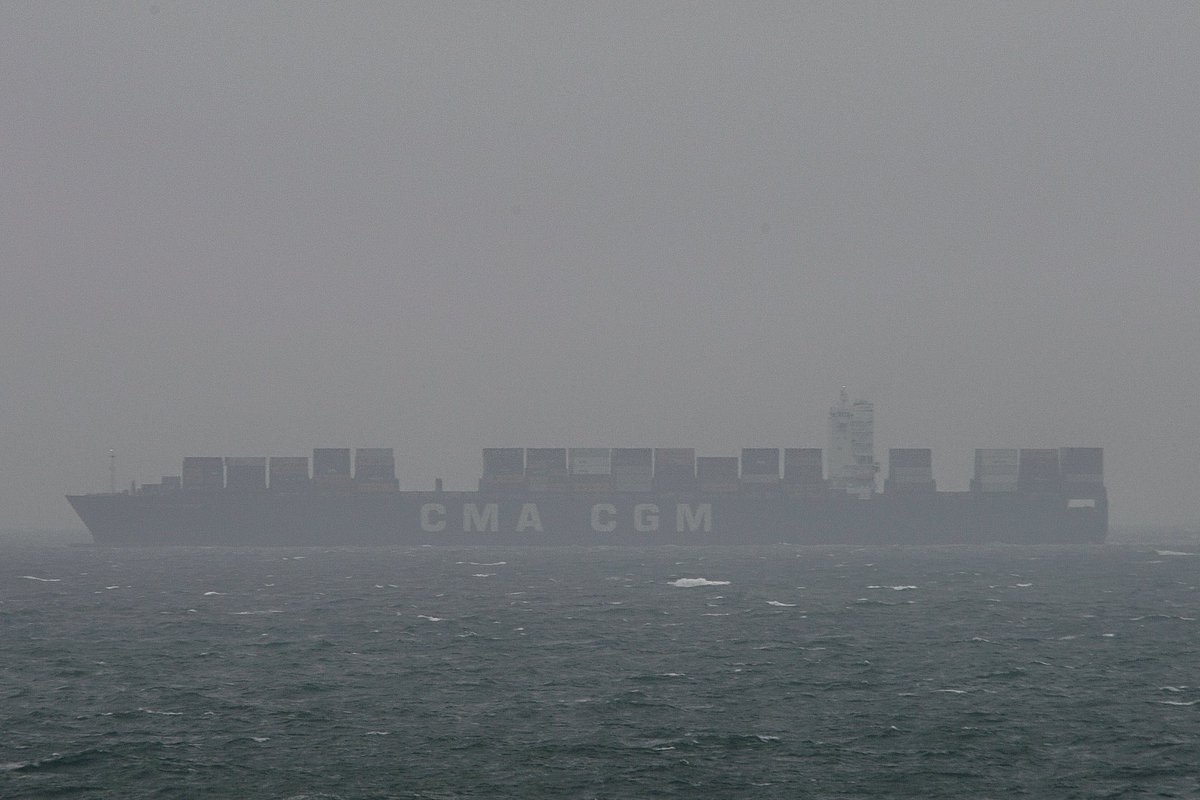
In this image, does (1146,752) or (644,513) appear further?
(644,513)

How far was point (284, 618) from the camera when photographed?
162 feet

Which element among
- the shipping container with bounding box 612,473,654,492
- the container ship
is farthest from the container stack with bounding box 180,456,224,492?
the shipping container with bounding box 612,473,654,492

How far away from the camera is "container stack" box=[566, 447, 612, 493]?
127562mm

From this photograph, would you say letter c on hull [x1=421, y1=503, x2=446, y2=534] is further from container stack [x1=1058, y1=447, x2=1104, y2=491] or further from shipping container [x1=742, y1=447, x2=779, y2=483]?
container stack [x1=1058, y1=447, x2=1104, y2=491]

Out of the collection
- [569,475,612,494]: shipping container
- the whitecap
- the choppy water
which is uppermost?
[569,475,612,494]: shipping container

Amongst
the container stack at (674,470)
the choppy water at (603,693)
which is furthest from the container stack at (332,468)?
the choppy water at (603,693)

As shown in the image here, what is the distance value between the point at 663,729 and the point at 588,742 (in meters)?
2.10

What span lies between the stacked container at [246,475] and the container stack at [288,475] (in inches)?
42.8

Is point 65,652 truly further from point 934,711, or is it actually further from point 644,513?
point 644,513

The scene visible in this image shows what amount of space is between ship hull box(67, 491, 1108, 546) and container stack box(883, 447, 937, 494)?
6.02ft

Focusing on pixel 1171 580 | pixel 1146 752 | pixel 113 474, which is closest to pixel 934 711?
pixel 1146 752

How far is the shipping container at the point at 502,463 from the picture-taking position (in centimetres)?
12762

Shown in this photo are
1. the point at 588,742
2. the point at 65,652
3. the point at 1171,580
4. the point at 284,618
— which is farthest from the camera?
the point at 1171,580

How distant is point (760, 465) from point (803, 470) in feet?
14.8
